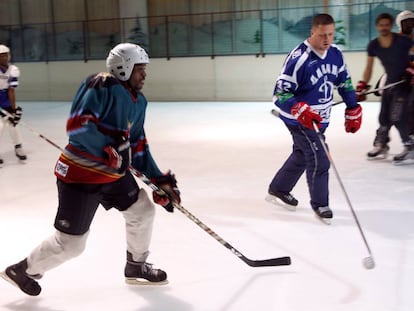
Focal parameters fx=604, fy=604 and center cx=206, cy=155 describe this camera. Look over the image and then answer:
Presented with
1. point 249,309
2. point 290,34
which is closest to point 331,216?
point 249,309

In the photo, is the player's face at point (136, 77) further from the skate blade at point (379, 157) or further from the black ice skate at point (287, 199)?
the skate blade at point (379, 157)

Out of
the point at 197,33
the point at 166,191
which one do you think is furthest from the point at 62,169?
the point at 197,33

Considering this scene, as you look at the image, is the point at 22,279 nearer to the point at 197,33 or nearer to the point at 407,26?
the point at 407,26

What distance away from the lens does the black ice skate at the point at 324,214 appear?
3.41m

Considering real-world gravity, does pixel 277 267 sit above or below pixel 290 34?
below

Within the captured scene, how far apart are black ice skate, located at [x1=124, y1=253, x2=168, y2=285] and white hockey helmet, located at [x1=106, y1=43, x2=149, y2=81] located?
32.3 inches

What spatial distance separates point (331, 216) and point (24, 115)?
7.32 m

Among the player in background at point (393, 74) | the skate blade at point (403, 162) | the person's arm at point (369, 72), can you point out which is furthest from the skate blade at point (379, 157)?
the person's arm at point (369, 72)

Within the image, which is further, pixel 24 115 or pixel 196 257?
pixel 24 115

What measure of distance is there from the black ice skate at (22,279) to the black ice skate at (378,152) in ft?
11.4

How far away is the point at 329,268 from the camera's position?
2.73 m

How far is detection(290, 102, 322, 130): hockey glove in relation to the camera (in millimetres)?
3127

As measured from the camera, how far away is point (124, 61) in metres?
2.25

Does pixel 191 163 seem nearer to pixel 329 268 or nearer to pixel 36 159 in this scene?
pixel 36 159
